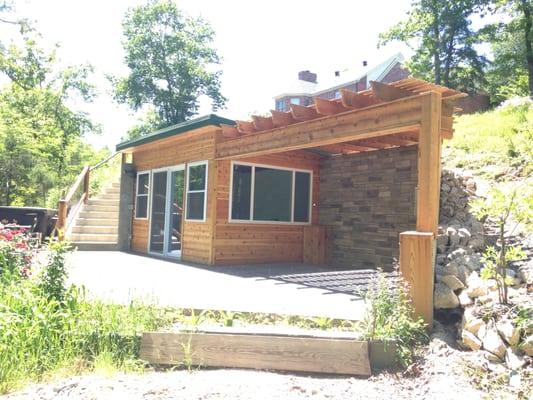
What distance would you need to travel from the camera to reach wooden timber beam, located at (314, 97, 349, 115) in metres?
5.09

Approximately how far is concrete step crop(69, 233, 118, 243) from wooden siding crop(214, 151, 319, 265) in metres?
4.57

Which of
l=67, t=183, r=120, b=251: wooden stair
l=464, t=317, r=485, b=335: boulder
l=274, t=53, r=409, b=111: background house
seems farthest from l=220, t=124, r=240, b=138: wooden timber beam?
l=274, t=53, r=409, b=111: background house

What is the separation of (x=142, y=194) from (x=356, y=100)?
24.9ft

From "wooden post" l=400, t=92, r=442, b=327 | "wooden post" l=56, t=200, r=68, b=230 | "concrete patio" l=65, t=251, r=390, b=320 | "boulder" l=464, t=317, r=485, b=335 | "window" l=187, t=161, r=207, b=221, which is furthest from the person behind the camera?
"wooden post" l=56, t=200, r=68, b=230

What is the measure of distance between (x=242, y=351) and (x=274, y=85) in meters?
36.3

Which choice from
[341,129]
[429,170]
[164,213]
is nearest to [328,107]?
[341,129]

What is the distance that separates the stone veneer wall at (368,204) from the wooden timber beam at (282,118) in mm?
2590

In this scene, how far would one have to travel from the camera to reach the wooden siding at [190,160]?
8.00 m

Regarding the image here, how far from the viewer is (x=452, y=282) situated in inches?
153

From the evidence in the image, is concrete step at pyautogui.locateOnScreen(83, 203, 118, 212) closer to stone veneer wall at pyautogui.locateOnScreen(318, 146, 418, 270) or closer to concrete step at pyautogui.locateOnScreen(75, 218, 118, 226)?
concrete step at pyautogui.locateOnScreen(75, 218, 118, 226)

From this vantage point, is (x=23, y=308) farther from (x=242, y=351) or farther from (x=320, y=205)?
(x=320, y=205)

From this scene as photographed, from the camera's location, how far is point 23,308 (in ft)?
11.4

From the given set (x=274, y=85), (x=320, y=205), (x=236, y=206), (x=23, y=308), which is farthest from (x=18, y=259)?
(x=274, y=85)

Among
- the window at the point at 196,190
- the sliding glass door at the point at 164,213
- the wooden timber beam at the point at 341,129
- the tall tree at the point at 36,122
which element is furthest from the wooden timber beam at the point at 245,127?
the tall tree at the point at 36,122
